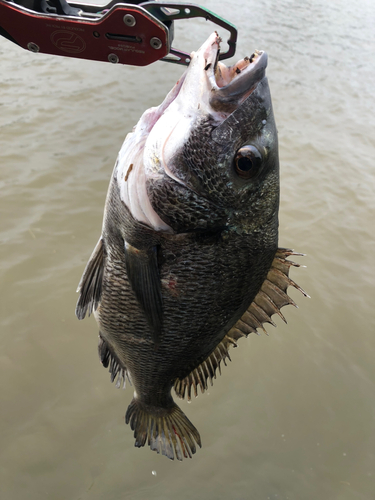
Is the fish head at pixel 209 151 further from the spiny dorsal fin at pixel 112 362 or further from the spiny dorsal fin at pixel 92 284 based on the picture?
the spiny dorsal fin at pixel 112 362

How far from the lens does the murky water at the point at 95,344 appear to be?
218cm

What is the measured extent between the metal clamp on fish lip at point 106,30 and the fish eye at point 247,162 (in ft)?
2.03

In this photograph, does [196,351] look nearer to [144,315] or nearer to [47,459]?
[144,315]

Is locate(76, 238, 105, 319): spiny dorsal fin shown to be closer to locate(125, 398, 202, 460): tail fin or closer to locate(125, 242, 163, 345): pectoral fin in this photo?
locate(125, 242, 163, 345): pectoral fin

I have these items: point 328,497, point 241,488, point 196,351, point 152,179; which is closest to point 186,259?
point 152,179

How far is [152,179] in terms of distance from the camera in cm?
128

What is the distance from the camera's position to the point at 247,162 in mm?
1239

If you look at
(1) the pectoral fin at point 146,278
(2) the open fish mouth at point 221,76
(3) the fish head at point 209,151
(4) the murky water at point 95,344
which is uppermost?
(2) the open fish mouth at point 221,76

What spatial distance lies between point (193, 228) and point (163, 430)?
1.20 meters

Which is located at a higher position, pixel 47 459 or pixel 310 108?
pixel 310 108

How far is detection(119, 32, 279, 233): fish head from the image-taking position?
1.16 meters

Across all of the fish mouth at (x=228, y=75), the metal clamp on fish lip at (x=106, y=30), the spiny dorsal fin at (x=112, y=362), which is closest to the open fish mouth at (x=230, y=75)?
the fish mouth at (x=228, y=75)

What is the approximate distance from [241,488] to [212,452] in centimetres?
26

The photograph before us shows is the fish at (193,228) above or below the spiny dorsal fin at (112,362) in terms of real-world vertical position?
above
